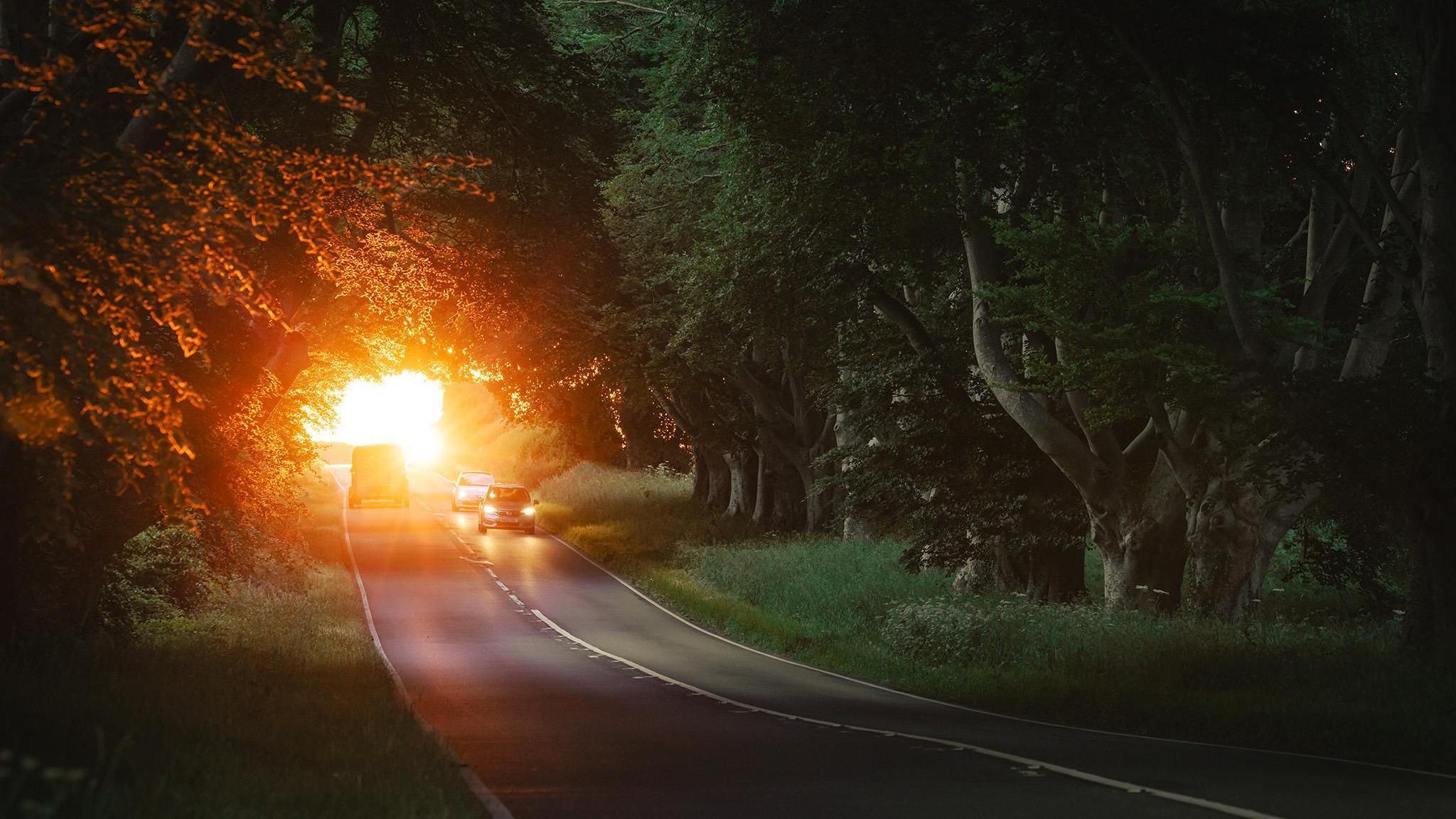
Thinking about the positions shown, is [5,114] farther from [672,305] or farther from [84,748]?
[672,305]

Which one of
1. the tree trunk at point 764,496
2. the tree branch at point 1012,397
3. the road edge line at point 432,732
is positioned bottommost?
the road edge line at point 432,732

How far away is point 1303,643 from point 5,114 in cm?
1459

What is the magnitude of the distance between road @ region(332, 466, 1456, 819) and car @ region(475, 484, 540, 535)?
23.5 meters

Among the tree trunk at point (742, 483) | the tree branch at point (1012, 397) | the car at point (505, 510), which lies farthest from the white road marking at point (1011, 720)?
the car at point (505, 510)

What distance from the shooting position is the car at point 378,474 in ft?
200

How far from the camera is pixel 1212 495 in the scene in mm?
20500

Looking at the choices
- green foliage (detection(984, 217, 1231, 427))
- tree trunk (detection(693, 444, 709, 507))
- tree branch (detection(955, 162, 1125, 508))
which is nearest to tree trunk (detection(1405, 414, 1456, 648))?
green foliage (detection(984, 217, 1231, 427))

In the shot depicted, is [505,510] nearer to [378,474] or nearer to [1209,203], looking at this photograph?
[378,474]

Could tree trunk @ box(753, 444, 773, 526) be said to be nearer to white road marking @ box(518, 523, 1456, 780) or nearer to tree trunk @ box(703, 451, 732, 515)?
tree trunk @ box(703, 451, 732, 515)

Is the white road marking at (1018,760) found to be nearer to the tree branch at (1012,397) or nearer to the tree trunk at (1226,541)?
the tree branch at (1012,397)

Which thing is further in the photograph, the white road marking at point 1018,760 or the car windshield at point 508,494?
the car windshield at point 508,494

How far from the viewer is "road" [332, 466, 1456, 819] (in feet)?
31.2

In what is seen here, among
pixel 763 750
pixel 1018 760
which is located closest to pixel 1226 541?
pixel 1018 760

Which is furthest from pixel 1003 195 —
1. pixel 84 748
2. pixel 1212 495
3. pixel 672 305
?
pixel 84 748
